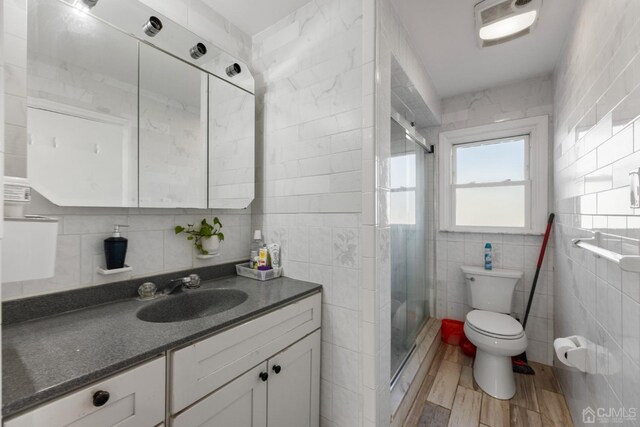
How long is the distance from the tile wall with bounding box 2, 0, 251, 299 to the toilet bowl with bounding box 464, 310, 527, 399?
5.48ft

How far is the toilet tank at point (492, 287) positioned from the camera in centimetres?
→ 213

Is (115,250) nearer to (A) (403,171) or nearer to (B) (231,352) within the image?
(B) (231,352)

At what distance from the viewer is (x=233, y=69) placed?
152 centimetres

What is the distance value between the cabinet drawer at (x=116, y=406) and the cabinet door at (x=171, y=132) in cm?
74

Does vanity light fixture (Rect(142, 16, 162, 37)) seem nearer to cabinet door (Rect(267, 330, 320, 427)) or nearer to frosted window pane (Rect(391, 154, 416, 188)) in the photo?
frosted window pane (Rect(391, 154, 416, 188))

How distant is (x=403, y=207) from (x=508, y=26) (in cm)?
123

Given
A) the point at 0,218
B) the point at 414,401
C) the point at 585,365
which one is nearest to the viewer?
the point at 0,218

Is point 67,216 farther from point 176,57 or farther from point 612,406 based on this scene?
point 612,406

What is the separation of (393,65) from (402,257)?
123 cm

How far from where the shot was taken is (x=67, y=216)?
1.01m

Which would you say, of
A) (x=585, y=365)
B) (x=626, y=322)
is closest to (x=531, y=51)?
(x=626, y=322)

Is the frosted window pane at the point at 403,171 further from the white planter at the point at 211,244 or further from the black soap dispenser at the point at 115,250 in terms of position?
the black soap dispenser at the point at 115,250

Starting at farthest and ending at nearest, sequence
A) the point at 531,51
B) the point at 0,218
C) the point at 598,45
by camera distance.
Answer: the point at 531,51
the point at 598,45
the point at 0,218

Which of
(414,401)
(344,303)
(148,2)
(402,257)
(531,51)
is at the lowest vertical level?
(414,401)
